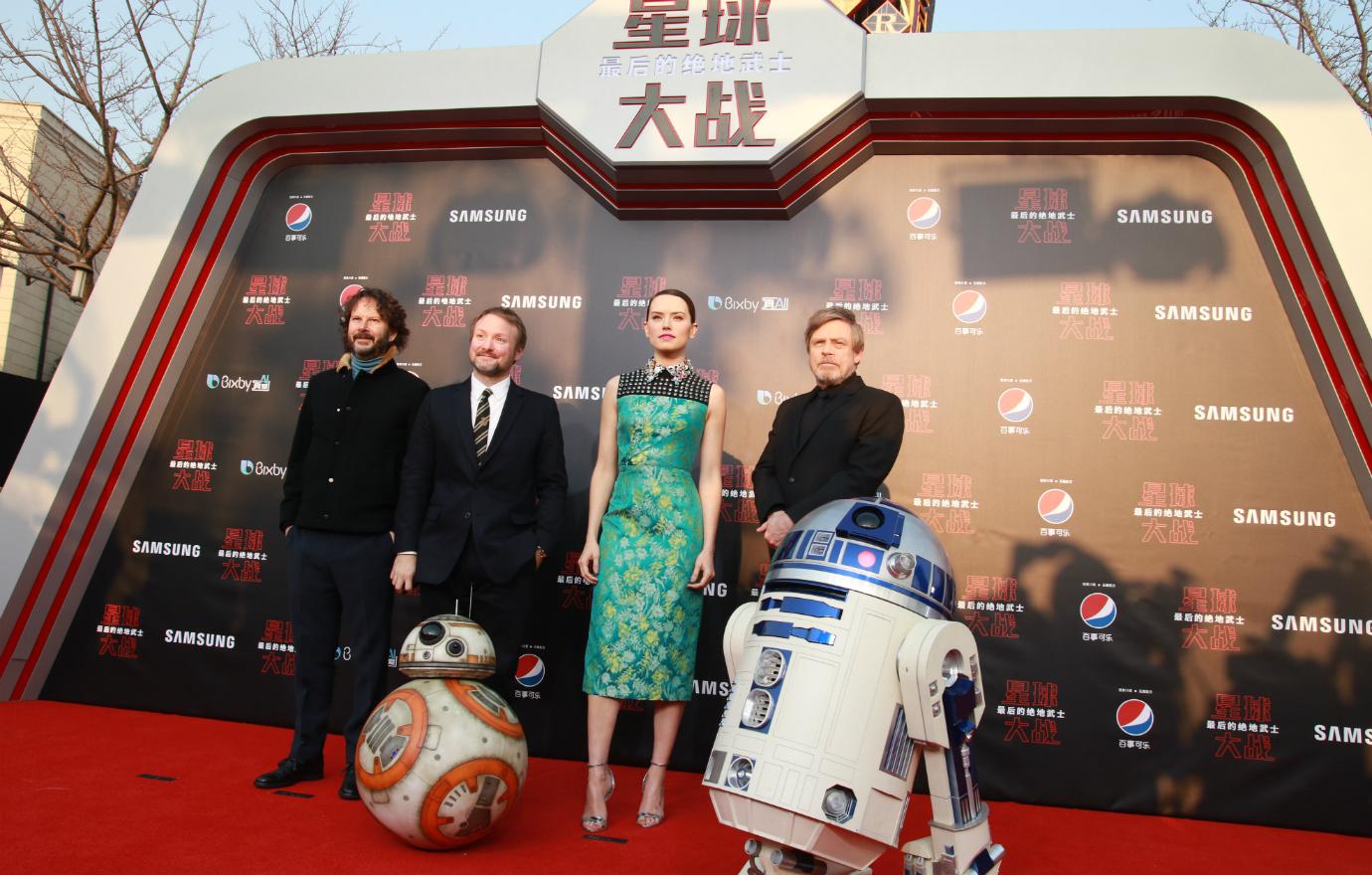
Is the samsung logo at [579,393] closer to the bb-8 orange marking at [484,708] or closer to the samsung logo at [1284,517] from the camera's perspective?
the bb-8 orange marking at [484,708]

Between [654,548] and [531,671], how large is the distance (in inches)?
48.1

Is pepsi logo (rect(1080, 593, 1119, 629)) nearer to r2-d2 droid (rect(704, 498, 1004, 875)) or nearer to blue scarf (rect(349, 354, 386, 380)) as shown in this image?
r2-d2 droid (rect(704, 498, 1004, 875))

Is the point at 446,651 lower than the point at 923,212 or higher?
lower

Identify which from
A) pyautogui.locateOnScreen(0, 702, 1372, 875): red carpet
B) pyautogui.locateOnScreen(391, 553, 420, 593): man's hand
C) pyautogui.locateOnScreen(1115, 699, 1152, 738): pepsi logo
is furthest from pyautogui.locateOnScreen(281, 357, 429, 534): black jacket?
pyautogui.locateOnScreen(1115, 699, 1152, 738): pepsi logo

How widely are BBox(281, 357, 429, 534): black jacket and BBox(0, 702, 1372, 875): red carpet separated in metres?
0.88

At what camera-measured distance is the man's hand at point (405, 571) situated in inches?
124

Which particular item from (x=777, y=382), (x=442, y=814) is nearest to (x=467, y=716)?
(x=442, y=814)

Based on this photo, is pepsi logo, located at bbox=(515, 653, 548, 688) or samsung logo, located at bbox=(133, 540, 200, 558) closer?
pepsi logo, located at bbox=(515, 653, 548, 688)

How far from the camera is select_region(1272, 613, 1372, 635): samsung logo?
11.9 ft

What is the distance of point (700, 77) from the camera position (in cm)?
416

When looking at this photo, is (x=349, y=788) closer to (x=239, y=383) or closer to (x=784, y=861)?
(x=784, y=861)

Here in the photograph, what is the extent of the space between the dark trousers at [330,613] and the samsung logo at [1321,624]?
10.4 feet

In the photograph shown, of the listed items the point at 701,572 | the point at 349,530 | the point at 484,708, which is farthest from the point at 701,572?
the point at 349,530

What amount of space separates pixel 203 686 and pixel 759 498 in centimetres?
273
